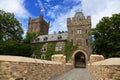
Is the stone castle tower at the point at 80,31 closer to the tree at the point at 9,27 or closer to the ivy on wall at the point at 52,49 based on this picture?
the ivy on wall at the point at 52,49

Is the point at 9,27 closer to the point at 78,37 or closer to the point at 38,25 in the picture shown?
the point at 78,37

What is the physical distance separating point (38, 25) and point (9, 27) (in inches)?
877

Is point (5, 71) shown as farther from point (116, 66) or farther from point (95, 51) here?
point (95, 51)

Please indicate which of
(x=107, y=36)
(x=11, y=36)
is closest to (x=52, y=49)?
(x=11, y=36)

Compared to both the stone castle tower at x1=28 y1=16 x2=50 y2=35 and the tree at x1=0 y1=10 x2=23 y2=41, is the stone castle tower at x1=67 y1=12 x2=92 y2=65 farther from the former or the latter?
the stone castle tower at x1=28 y1=16 x2=50 y2=35

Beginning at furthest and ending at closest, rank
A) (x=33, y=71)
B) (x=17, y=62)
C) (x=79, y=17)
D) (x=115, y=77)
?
(x=79, y=17)
(x=33, y=71)
(x=17, y=62)
(x=115, y=77)

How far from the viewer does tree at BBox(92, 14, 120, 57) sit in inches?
1088

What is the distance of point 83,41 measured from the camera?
34.3 m

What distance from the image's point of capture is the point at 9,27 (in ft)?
123

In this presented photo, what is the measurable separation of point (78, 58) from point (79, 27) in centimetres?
1015

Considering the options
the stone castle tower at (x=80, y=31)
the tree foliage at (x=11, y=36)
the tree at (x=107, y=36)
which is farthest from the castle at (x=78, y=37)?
the tree foliage at (x=11, y=36)

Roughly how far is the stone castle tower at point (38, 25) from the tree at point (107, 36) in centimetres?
3271

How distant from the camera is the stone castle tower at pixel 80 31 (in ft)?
111

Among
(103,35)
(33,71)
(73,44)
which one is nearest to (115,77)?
(33,71)
